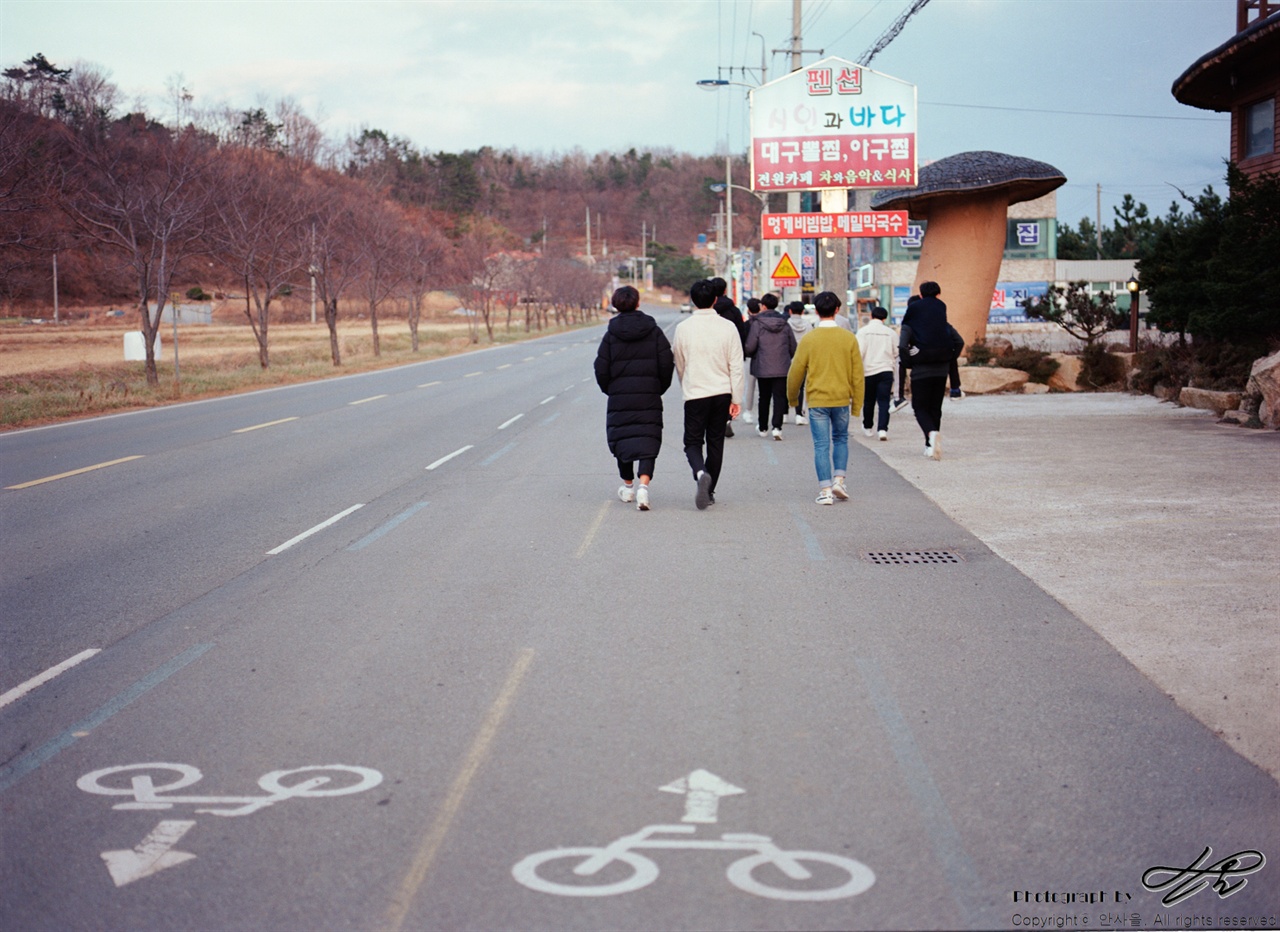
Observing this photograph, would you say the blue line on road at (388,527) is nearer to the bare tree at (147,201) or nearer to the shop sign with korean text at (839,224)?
the shop sign with korean text at (839,224)

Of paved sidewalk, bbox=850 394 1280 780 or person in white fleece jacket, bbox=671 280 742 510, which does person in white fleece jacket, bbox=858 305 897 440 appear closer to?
paved sidewalk, bbox=850 394 1280 780

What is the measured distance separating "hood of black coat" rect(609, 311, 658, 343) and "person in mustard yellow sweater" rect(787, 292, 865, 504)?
1.45 meters

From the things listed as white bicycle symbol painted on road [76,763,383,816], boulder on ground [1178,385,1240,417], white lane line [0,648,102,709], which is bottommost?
white bicycle symbol painted on road [76,763,383,816]

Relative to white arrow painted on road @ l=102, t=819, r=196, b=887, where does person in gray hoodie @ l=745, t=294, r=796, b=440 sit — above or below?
above

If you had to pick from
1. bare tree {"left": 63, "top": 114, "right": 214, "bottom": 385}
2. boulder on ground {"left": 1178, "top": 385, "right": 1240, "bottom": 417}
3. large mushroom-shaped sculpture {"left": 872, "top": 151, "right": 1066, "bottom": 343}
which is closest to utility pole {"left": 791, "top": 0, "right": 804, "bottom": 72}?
large mushroom-shaped sculpture {"left": 872, "top": 151, "right": 1066, "bottom": 343}

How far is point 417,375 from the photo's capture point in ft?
115

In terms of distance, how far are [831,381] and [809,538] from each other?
212 cm

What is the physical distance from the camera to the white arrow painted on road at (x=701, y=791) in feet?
13.2

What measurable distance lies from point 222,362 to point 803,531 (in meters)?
38.7

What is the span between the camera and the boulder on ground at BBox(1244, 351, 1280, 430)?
48.8 feet

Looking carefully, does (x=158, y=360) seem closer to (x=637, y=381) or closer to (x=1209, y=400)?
(x=1209, y=400)

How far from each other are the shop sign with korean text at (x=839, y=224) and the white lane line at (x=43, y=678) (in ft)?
64.0

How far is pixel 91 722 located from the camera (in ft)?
16.7

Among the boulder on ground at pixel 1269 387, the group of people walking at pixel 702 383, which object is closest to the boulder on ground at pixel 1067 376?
the boulder on ground at pixel 1269 387
